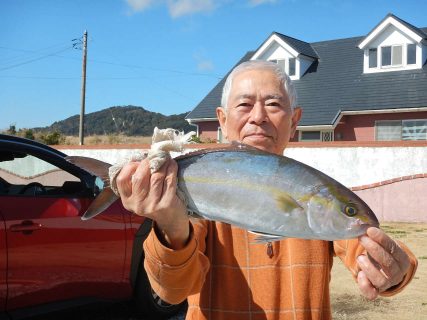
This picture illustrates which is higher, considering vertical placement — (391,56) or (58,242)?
(391,56)

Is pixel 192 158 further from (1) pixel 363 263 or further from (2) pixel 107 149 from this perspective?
(2) pixel 107 149

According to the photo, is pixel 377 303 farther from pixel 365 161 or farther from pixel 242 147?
pixel 365 161

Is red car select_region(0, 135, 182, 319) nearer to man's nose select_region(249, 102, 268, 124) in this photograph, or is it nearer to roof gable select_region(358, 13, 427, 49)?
man's nose select_region(249, 102, 268, 124)

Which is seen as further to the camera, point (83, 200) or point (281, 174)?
point (83, 200)

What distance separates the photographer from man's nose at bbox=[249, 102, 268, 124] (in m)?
1.86

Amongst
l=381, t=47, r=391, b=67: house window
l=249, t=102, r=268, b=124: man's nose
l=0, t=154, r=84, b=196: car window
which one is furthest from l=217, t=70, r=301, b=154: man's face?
l=381, t=47, r=391, b=67: house window

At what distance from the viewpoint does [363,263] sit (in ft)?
5.04

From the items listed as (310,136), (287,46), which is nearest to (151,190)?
(310,136)

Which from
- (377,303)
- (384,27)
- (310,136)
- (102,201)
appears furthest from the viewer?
(310,136)

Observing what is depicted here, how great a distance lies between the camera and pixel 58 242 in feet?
14.3

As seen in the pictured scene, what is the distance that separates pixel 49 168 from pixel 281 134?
340cm

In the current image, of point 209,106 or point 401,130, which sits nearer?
point 401,130

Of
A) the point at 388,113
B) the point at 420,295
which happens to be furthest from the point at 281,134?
the point at 388,113

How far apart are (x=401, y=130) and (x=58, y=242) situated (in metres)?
17.3
